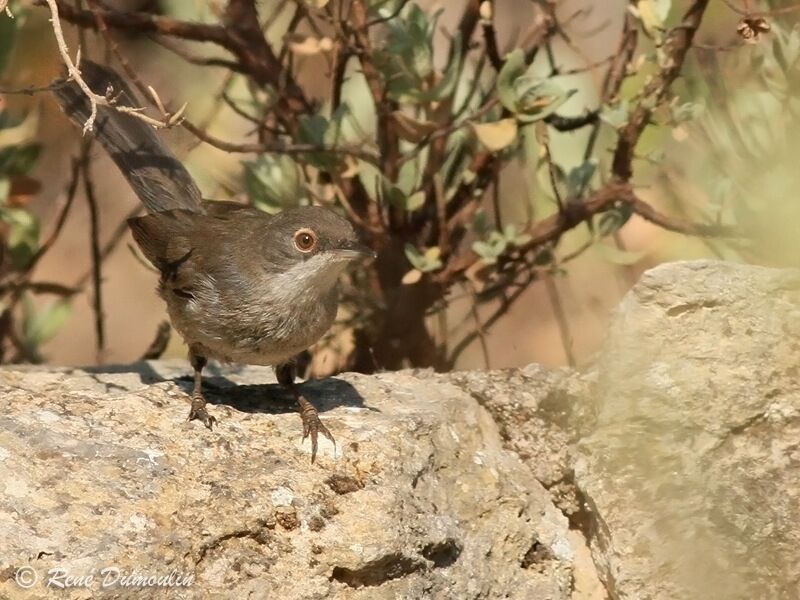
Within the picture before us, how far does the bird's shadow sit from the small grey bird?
51mm

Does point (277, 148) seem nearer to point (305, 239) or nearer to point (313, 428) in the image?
point (305, 239)

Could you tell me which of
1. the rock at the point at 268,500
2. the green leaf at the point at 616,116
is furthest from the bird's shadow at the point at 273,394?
the green leaf at the point at 616,116

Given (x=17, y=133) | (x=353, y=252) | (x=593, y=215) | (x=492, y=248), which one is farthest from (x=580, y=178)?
(x=17, y=133)

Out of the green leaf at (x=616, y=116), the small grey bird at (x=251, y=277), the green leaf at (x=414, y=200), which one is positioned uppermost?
the green leaf at (x=616, y=116)

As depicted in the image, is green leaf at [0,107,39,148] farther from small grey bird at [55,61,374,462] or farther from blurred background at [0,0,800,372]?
small grey bird at [55,61,374,462]

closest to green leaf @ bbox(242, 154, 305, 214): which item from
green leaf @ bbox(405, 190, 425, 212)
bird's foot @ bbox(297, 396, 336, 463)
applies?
green leaf @ bbox(405, 190, 425, 212)

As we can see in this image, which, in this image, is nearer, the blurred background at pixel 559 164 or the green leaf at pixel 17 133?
the blurred background at pixel 559 164

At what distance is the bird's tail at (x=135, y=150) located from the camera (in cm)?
467

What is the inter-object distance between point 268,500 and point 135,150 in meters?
1.99

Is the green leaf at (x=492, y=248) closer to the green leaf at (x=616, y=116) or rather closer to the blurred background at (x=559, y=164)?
the blurred background at (x=559, y=164)

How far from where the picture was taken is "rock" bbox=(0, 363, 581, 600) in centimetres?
301

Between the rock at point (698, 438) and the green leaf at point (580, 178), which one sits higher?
the green leaf at point (580, 178)

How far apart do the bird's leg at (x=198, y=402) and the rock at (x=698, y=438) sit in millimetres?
1142

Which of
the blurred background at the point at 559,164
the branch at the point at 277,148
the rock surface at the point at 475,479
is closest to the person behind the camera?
the rock surface at the point at 475,479
